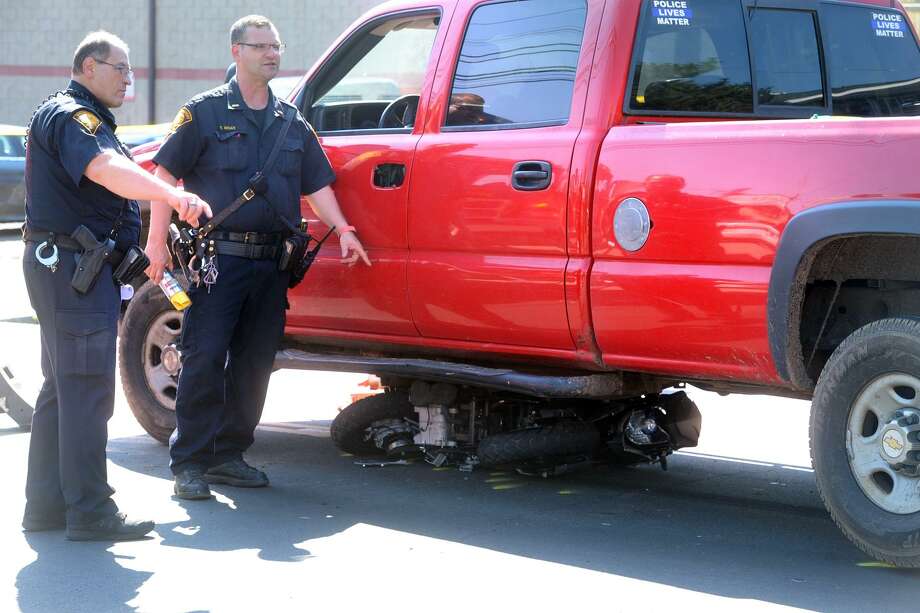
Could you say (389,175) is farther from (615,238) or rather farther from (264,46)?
(615,238)

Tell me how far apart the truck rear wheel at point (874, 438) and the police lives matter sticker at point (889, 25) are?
204cm

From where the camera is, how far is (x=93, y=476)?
205 inches

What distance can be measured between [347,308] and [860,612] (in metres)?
2.77

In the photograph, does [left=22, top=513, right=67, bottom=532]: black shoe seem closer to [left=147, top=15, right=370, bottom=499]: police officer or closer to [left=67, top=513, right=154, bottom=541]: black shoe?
[left=67, top=513, right=154, bottom=541]: black shoe

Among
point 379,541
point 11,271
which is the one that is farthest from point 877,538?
point 11,271

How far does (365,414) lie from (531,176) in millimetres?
1669

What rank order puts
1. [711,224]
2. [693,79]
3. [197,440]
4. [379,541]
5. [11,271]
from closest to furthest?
1. [711,224]
2. [379,541]
3. [693,79]
4. [197,440]
5. [11,271]

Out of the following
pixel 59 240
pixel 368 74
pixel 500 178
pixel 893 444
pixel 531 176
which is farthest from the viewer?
pixel 368 74

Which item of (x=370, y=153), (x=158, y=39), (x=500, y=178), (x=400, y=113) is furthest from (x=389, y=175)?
(x=158, y=39)

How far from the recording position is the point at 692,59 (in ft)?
18.5

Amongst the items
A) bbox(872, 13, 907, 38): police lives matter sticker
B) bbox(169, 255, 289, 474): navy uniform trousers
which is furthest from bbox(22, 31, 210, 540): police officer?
bbox(872, 13, 907, 38): police lives matter sticker

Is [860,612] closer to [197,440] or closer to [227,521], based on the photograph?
[227,521]

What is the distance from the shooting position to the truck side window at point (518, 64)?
5.66 m

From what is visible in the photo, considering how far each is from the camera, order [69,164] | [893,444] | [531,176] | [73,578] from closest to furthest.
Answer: [893,444] < [73,578] < [69,164] < [531,176]
